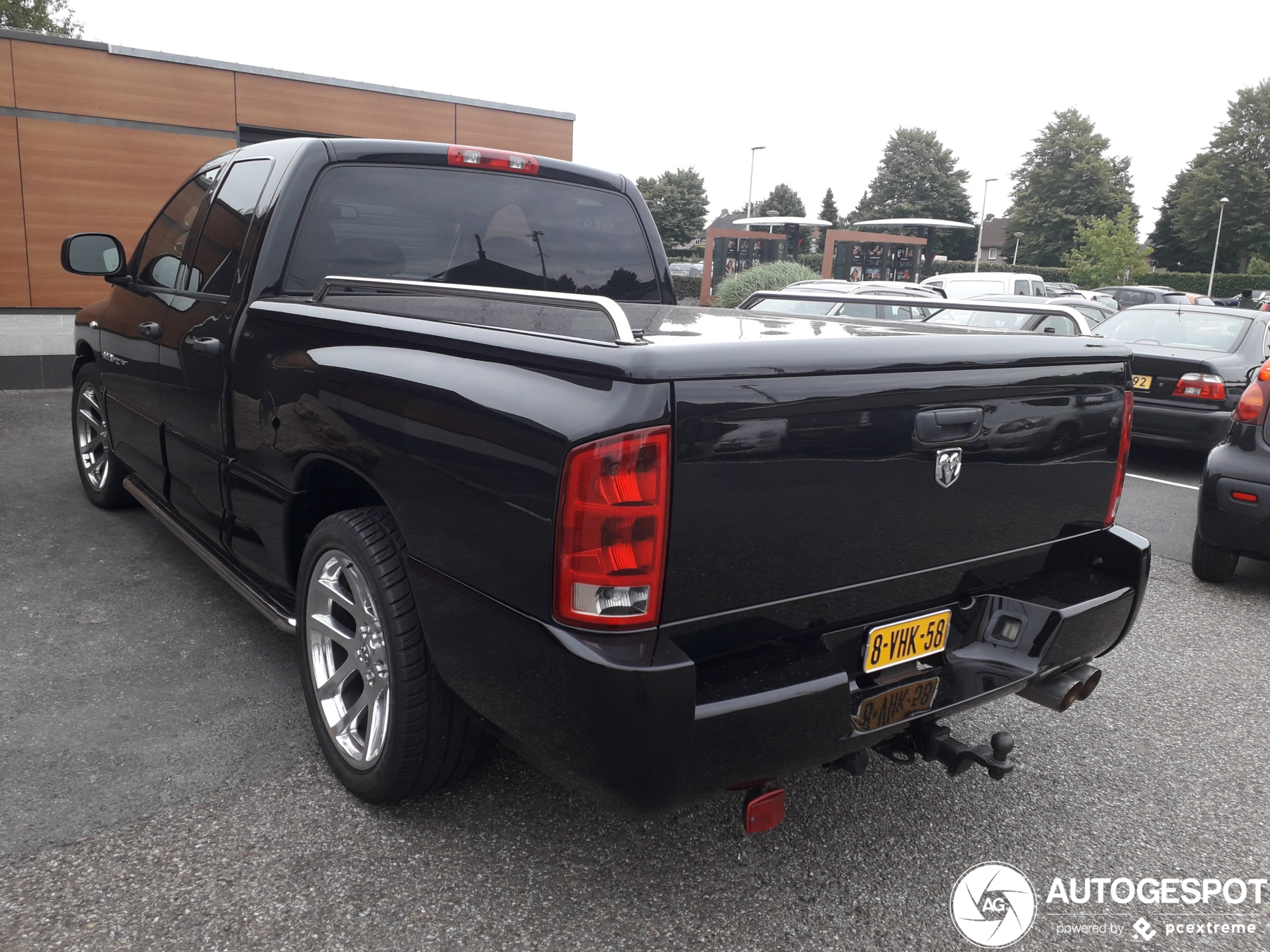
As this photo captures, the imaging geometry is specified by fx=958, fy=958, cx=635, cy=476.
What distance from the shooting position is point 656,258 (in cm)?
427

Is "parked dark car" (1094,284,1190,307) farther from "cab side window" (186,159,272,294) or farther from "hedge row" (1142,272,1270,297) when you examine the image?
"cab side window" (186,159,272,294)

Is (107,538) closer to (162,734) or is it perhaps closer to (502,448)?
(162,734)

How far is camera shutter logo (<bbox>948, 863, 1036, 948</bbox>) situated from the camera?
2381mm

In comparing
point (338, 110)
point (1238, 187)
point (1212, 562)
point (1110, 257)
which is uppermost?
point (1238, 187)

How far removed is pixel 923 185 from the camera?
85.0 metres

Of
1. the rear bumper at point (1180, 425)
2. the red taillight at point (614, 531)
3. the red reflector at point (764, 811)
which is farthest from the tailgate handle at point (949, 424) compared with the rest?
the rear bumper at point (1180, 425)

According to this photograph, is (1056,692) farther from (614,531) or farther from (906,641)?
(614,531)

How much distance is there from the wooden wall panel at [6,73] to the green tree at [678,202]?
67.4 metres

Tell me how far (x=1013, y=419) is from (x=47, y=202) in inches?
453

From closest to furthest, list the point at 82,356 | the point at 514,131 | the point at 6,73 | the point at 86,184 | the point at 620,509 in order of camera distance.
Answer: the point at 620,509 < the point at 82,356 < the point at 6,73 < the point at 86,184 < the point at 514,131

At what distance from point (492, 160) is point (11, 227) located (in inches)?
365

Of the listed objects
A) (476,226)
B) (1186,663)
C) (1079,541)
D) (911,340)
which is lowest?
(1186,663)

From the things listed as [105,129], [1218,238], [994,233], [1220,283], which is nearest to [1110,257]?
[1220,283]

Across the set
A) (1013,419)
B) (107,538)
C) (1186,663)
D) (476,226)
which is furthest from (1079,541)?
(107,538)
